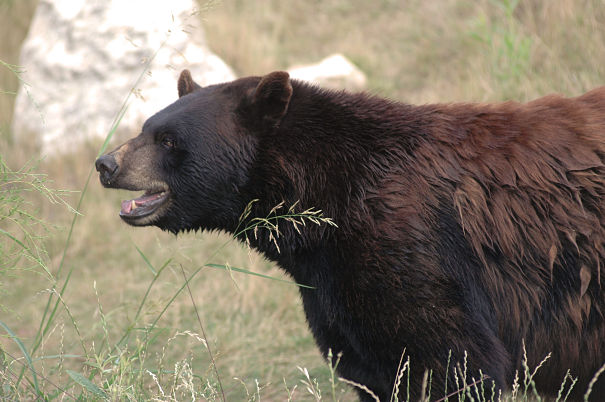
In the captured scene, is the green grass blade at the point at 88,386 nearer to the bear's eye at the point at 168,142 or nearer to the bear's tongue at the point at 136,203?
the bear's tongue at the point at 136,203

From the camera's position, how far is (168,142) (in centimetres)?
350

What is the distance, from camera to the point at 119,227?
297 inches

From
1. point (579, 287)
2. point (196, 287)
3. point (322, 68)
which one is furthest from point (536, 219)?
point (322, 68)

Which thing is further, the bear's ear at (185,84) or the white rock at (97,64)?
the white rock at (97,64)

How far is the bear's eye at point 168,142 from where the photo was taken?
11.4 feet

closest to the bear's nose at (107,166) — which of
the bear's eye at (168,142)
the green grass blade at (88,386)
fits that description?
the bear's eye at (168,142)

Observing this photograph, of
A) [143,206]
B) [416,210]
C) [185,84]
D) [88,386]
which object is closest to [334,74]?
[185,84]

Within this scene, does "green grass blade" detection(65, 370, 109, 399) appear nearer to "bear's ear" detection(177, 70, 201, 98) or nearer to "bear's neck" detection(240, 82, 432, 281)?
"bear's neck" detection(240, 82, 432, 281)

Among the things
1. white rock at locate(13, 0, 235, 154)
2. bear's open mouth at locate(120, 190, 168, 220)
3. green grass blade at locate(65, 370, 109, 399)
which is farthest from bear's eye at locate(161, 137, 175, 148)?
white rock at locate(13, 0, 235, 154)

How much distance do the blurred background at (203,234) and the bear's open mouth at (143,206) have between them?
0.71 feet

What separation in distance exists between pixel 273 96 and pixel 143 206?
83 centimetres

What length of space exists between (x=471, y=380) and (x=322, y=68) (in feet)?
20.8

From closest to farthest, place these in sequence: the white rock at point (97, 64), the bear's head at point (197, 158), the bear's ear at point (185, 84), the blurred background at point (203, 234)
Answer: the bear's head at point (197, 158) → the bear's ear at point (185, 84) → the blurred background at point (203, 234) → the white rock at point (97, 64)

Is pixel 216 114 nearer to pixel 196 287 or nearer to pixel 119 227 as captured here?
pixel 196 287
